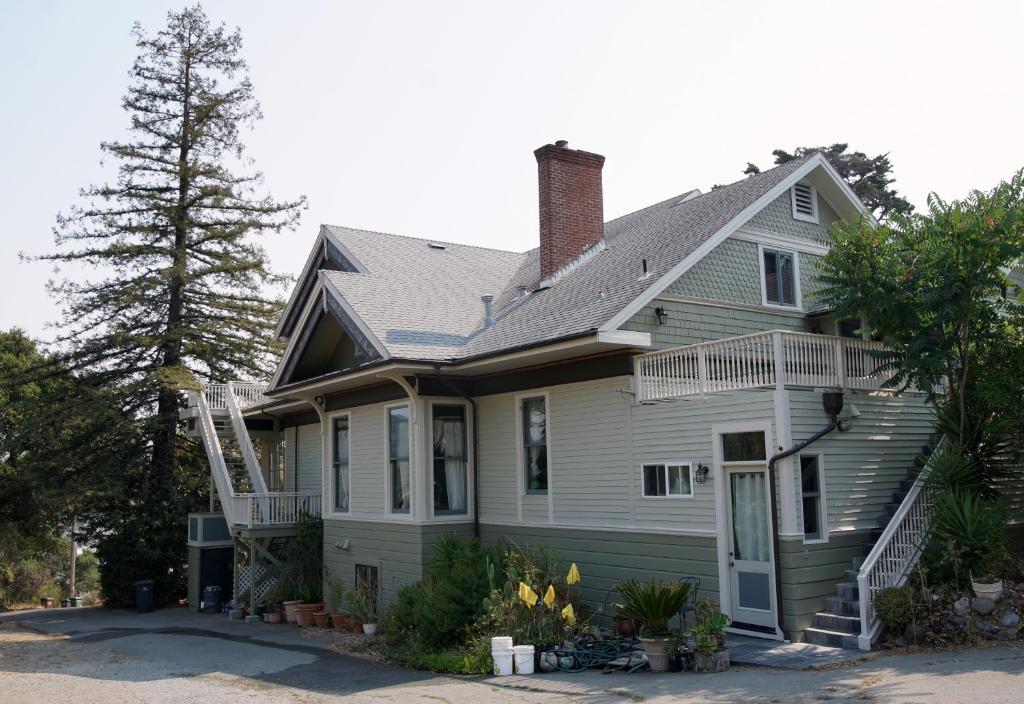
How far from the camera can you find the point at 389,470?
56.0 feet

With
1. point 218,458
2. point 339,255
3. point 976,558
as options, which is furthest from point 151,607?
point 976,558

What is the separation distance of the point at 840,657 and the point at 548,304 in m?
8.26

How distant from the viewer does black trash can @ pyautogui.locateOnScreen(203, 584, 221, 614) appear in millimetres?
23141

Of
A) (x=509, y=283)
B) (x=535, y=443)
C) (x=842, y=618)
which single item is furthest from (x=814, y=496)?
(x=509, y=283)

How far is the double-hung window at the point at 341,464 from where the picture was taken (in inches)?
749

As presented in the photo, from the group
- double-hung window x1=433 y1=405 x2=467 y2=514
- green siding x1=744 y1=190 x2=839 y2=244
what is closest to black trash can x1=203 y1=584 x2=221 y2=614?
double-hung window x1=433 y1=405 x2=467 y2=514

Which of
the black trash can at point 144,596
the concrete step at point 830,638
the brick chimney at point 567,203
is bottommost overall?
the black trash can at point 144,596

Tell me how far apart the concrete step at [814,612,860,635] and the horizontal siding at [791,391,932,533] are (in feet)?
3.95

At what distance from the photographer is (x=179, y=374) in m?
27.3

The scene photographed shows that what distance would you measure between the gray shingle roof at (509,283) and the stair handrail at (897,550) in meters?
4.84

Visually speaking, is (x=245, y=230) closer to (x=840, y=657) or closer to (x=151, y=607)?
(x=151, y=607)

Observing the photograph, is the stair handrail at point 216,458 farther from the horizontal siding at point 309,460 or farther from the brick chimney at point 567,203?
the brick chimney at point 567,203

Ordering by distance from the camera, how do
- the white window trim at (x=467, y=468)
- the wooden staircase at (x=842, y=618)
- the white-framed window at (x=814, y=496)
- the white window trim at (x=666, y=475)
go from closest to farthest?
1. the wooden staircase at (x=842, y=618)
2. the white-framed window at (x=814, y=496)
3. the white window trim at (x=666, y=475)
4. the white window trim at (x=467, y=468)

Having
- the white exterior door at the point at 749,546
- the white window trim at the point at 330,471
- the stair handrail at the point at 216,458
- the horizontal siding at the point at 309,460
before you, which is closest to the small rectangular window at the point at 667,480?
the white exterior door at the point at 749,546
